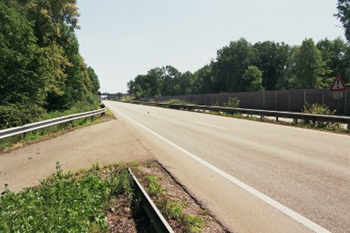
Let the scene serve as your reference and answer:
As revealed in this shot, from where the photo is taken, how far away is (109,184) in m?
5.03

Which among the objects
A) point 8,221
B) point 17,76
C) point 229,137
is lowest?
point 229,137

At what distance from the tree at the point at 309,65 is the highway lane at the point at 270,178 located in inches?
2675

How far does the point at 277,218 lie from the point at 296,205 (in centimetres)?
62

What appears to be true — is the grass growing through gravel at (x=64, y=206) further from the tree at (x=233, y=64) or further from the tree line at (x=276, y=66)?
the tree at (x=233, y=64)

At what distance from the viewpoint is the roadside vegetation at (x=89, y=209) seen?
10.6 ft

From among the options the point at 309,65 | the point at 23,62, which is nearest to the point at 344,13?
the point at 309,65

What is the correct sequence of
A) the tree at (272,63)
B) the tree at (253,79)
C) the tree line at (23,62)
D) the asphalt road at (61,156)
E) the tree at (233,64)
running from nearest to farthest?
the asphalt road at (61,156), the tree line at (23,62), the tree at (253,79), the tree at (272,63), the tree at (233,64)

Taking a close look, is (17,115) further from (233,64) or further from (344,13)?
(233,64)

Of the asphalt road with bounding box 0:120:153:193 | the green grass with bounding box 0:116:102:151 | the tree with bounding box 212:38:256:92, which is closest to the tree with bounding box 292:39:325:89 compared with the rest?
the tree with bounding box 212:38:256:92

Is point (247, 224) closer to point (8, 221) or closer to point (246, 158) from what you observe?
point (8, 221)

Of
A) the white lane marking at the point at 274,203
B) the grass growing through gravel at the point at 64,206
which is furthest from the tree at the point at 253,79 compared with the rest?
the grass growing through gravel at the point at 64,206

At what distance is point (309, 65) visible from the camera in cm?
7012

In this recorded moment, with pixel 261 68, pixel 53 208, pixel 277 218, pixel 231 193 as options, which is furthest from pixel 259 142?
pixel 261 68

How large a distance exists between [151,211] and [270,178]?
9.71 ft
